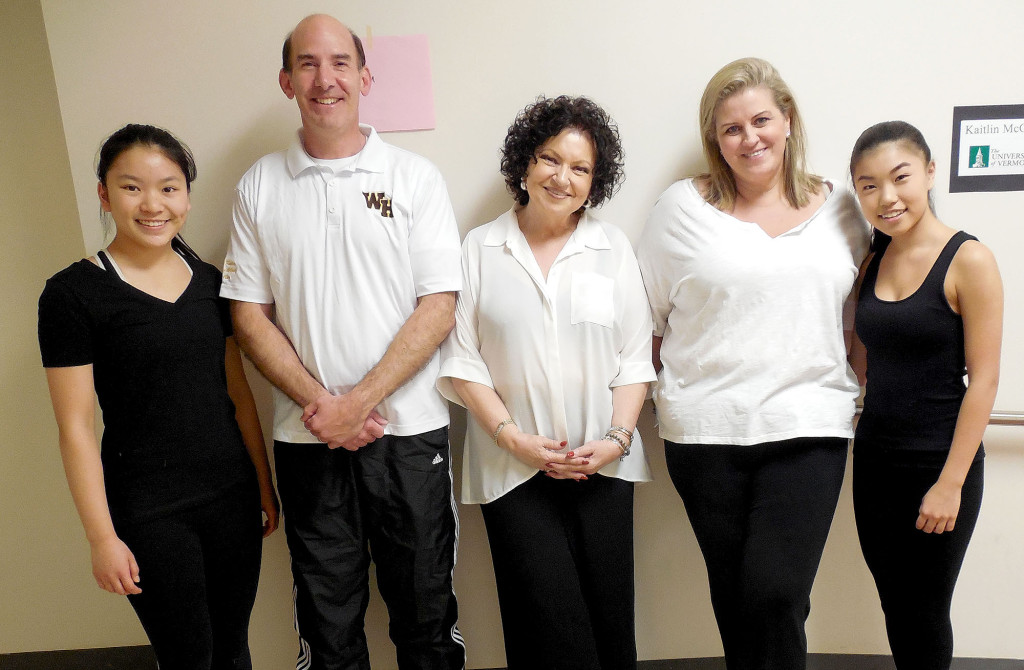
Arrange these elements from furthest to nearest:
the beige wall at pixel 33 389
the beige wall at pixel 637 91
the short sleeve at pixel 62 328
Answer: the beige wall at pixel 33 389 < the beige wall at pixel 637 91 < the short sleeve at pixel 62 328

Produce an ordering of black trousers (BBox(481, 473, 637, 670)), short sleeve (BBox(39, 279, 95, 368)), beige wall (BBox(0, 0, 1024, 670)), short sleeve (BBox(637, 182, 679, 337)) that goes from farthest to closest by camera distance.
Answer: beige wall (BBox(0, 0, 1024, 670)) → short sleeve (BBox(637, 182, 679, 337)) → black trousers (BBox(481, 473, 637, 670)) → short sleeve (BBox(39, 279, 95, 368))

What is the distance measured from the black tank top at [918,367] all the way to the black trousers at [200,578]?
1647 millimetres

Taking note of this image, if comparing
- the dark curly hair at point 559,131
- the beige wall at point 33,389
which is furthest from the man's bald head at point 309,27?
the beige wall at point 33,389

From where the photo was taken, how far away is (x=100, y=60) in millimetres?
1908

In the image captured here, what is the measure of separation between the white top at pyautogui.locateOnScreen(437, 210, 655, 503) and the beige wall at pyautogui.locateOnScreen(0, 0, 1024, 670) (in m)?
0.36

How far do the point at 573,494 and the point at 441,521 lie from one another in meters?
0.39

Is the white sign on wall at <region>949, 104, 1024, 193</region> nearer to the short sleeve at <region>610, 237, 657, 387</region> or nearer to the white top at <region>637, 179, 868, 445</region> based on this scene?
the white top at <region>637, 179, 868, 445</region>

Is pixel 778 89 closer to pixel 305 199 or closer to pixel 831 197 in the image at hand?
pixel 831 197

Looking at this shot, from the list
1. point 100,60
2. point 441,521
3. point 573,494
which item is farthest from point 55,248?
point 573,494

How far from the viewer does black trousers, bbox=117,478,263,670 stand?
1438 millimetres

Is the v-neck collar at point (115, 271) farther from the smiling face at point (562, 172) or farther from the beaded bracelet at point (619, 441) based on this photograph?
the beaded bracelet at point (619, 441)

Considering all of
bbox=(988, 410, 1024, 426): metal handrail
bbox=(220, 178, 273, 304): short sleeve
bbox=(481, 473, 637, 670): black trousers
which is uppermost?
bbox=(220, 178, 273, 304): short sleeve

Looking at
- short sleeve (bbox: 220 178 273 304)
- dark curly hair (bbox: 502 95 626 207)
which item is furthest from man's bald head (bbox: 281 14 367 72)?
dark curly hair (bbox: 502 95 626 207)

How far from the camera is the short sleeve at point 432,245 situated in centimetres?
165
